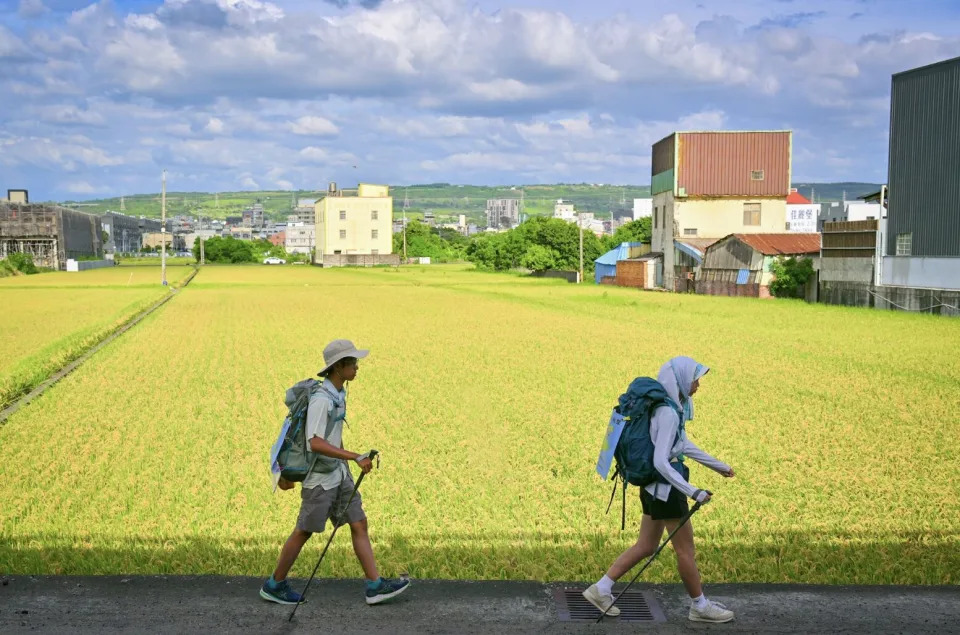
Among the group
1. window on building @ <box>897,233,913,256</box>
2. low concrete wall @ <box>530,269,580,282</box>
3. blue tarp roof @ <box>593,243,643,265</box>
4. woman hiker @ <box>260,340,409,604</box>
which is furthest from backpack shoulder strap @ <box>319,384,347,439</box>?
low concrete wall @ <box>530,269,580,282</box>

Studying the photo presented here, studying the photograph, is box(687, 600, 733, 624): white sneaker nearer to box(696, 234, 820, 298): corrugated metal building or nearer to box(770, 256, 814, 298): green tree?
box(696, 234, 820, 298): corrugated metal building

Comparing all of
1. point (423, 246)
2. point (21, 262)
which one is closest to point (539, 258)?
point (21, 262)

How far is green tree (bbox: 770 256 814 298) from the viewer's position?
158 ft

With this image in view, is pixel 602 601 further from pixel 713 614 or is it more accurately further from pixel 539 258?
pixel 539 258

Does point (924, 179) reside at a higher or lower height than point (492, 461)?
higher

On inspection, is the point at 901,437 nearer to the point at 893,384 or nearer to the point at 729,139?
the point at 893,384

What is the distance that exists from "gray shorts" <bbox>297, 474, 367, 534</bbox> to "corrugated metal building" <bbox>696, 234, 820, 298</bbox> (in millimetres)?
44256

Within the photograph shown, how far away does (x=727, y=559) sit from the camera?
8.09 metres

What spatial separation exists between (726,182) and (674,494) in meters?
61.9

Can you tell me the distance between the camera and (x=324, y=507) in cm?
660

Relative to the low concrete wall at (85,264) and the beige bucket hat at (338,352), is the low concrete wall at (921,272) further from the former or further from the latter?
the low concrete wall at (85,264)

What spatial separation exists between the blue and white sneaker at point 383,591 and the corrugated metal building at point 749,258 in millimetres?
44048

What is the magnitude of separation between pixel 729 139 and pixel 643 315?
99.1 ft

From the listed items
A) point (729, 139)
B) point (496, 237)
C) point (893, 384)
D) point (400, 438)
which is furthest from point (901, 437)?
point (496, 237)
